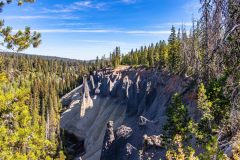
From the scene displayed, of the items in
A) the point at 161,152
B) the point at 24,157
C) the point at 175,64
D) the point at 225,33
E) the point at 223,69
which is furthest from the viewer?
the point at 175,64

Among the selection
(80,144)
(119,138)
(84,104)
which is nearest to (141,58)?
(84,104)

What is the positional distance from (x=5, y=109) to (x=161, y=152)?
2530cm

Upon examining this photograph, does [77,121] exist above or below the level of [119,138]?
below

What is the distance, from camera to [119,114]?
81.1 metres

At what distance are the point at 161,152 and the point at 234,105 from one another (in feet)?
93.7

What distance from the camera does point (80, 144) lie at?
263 feet

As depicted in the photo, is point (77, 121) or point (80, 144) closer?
point (80, 144)

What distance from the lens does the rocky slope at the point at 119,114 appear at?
43.5 meters

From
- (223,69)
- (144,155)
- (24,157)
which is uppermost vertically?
(223,69)

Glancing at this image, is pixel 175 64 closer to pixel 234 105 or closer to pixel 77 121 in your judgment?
pixel 77 121

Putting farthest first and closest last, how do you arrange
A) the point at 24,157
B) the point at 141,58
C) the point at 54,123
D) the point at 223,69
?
the point at 141,58
the point at 54,123
the point at 24,157
the point at 223,69

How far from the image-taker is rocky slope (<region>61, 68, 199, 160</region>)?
143ft

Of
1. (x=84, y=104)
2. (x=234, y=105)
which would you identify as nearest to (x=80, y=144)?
(x=84, y=104)

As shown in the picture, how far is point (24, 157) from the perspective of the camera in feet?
37.5
